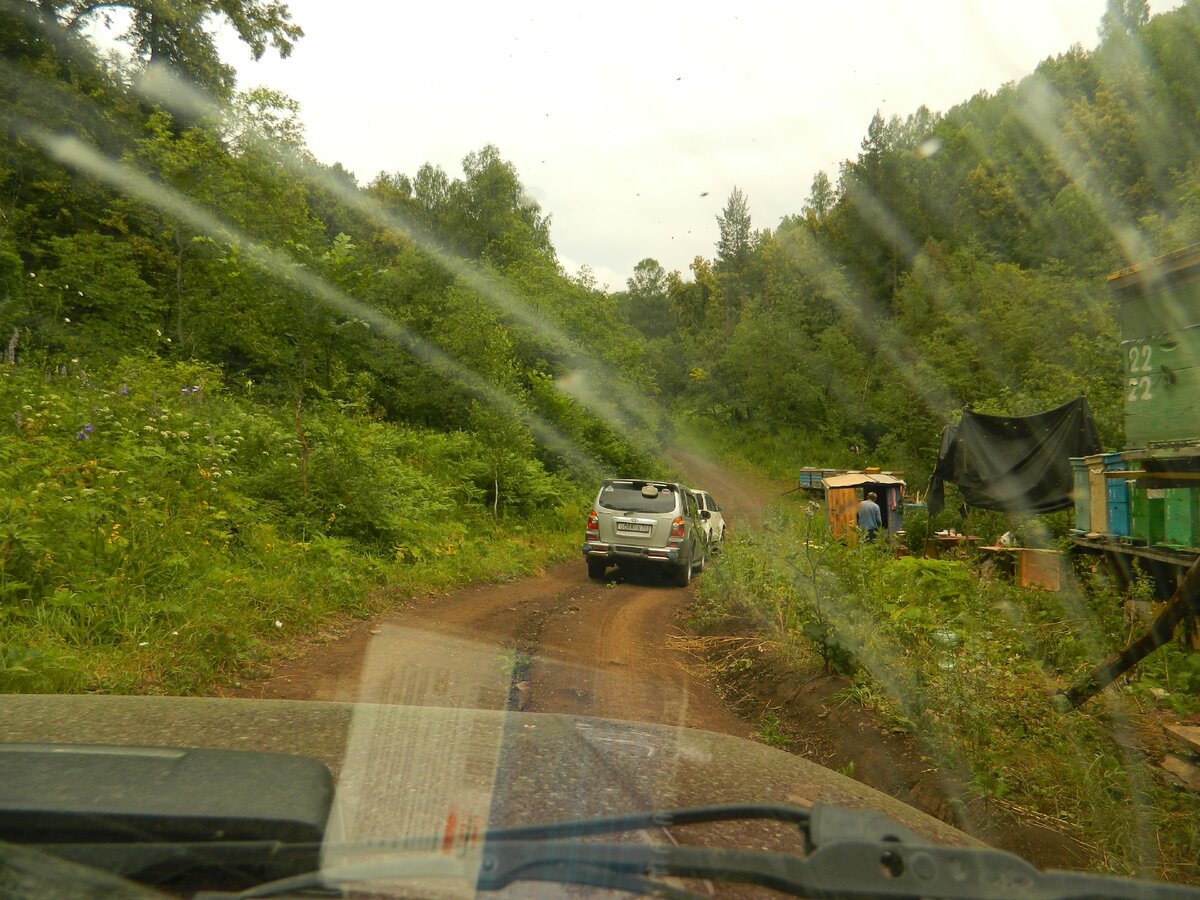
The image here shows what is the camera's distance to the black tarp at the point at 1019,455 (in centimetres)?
1541

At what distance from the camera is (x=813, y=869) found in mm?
1303

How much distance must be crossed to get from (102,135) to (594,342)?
15912mm

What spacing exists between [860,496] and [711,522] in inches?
318

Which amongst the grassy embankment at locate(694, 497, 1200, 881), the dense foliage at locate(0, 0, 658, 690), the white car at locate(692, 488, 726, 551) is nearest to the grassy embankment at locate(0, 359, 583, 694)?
the dense foliage at locate(0, 0, 658, 690)

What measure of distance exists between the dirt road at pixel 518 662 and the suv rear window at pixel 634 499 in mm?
2479

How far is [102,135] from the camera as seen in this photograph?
19.0m

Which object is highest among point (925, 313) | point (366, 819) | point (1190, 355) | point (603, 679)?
point (925, 313)

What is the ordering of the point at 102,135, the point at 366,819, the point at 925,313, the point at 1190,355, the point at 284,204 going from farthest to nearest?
the point at 925,313 < the point at 284,204 < the point at 102,135 < the point at 1190,355 < the point at 366,819

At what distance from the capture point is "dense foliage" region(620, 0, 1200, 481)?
36219 mm

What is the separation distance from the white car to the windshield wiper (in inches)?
596

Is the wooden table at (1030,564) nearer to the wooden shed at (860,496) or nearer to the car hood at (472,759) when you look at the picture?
the wooden shed at (860,496)

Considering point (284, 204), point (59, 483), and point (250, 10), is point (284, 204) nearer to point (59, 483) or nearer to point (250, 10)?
point (250, 10)

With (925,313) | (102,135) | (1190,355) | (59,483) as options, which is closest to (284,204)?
(102,135)

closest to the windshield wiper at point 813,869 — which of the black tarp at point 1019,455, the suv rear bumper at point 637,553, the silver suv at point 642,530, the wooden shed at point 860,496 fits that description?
the silver suv at point 642,530
